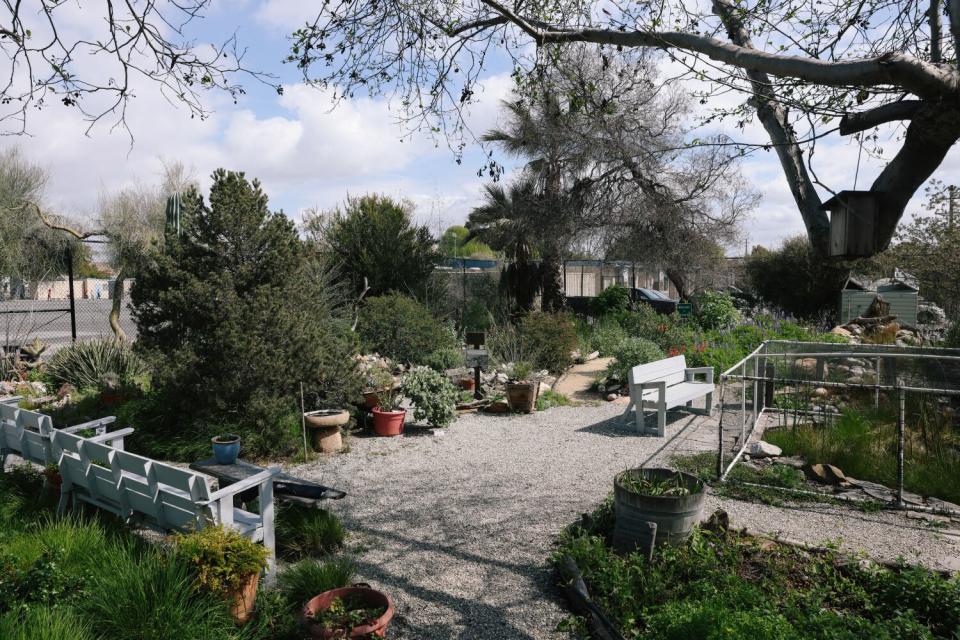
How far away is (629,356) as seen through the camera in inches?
429

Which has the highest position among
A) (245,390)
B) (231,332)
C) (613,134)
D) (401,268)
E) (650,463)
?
(613,134)

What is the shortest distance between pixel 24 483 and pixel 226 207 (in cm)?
335

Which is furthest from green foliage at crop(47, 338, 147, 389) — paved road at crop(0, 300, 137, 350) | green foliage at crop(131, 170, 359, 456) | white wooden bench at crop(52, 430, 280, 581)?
white wooden bench at crop(52, 430, 280, 581)

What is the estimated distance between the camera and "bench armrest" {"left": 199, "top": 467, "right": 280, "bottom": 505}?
373 cm

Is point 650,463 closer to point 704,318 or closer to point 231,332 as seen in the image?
point 231,332

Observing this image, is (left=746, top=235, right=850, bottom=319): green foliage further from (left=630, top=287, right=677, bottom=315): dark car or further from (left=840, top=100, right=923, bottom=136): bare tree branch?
(left=840, top=100, right=923, bottom=136): bare tree branch

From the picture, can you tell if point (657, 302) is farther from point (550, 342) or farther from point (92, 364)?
point (92, 364)

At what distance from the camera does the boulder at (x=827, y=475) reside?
5.93 metres

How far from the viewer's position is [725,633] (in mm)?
2900

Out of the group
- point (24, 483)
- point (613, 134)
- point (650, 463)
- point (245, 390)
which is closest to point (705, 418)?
point (650, 463)

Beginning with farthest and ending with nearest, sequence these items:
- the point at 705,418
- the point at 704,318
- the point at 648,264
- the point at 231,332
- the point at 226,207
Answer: the point at 648,264 → the point at 704,318 → the point at 705,418 → the point at 226,207 → the point at 231,332

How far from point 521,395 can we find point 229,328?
456cm

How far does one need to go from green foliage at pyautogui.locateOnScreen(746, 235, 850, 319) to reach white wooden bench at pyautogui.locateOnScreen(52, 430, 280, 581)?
18426mm

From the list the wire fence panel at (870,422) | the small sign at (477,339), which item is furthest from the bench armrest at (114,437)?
the small sign at (477,339)
